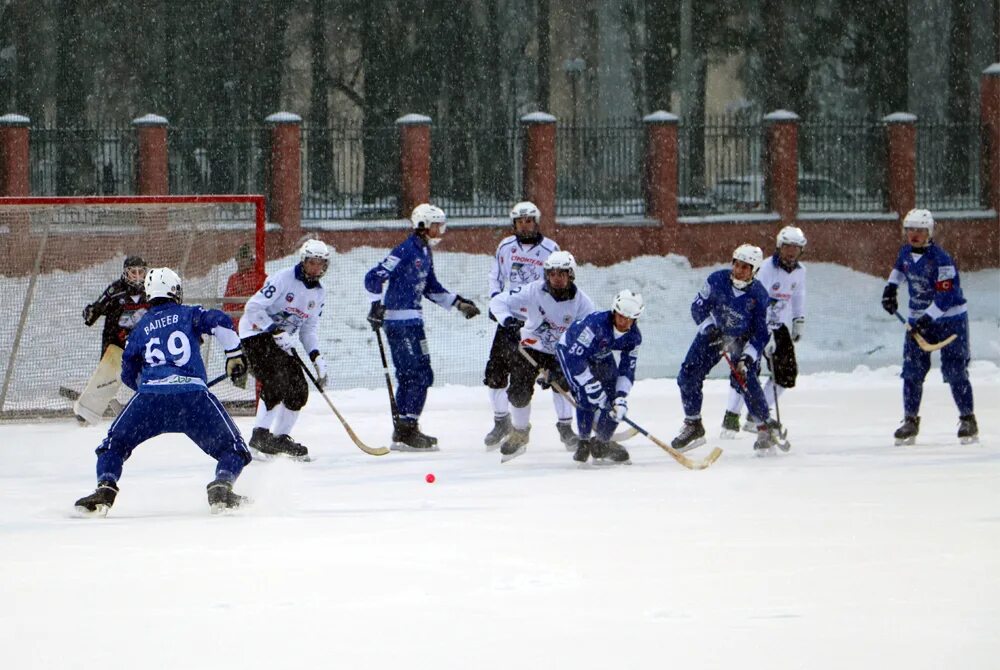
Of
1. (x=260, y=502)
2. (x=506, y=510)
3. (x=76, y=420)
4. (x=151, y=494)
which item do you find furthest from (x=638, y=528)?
(x=76, y=420)

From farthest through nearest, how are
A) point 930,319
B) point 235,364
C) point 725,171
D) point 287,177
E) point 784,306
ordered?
point 725,171
point 287,177
point 784,306
point 930,319
point 235,364

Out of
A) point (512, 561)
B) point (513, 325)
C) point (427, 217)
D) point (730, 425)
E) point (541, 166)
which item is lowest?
point (512, 561)

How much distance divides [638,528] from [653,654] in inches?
88.3

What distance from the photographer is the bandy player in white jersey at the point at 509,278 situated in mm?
10594

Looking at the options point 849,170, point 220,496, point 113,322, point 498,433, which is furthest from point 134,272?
point 849,170

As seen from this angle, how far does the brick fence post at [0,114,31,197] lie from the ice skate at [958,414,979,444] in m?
11.4

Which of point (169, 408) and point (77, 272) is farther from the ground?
point (77, 272)

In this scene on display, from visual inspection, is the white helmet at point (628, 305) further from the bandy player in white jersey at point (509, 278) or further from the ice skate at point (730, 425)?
the ice skate at point (730, 425)

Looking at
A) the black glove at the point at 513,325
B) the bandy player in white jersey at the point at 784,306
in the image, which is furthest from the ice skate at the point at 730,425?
the black glove at the point at 513,325

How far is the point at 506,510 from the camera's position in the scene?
8.20 m

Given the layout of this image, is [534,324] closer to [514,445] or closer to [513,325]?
[513,325]

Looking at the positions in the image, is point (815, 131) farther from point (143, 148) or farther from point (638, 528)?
point (638, 528)

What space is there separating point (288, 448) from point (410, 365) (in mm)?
931

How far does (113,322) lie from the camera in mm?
11398
